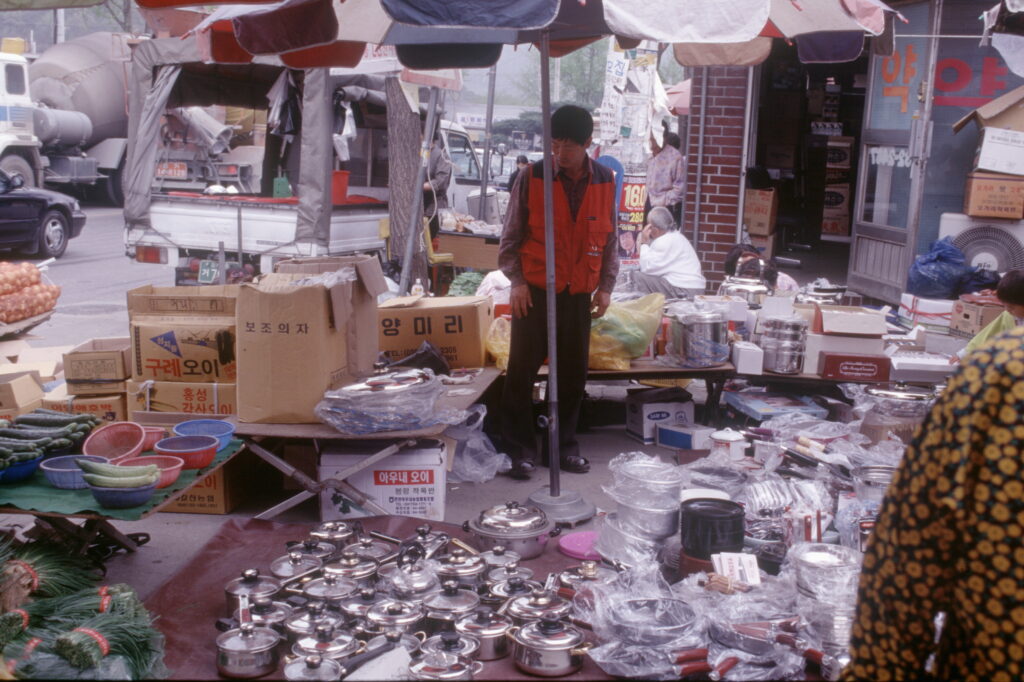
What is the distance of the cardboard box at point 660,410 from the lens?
257 inches

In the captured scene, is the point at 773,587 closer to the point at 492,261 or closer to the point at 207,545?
the point at 207,545

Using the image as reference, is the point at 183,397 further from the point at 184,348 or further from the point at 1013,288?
the point at 1013,288

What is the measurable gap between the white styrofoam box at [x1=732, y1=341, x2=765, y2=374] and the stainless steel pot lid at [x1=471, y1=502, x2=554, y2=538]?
2390 mm

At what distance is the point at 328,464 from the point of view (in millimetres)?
4871

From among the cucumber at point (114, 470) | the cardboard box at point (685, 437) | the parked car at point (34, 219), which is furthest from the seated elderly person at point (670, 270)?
the parked car at point (34, 219)

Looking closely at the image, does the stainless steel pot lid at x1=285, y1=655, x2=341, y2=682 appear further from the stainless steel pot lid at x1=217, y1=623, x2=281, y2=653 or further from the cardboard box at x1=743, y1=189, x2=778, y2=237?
the cardboard box at x1=743, y1=189, x2=778, y2=237

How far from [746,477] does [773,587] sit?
120cm

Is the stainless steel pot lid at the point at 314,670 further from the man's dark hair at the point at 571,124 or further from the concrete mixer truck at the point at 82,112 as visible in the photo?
the concrete mixer truck at the point at 82,112

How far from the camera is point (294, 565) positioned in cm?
384

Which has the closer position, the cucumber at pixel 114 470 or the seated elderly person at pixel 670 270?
the cucumber at pixel 114 470

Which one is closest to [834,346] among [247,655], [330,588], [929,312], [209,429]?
A: [929,312]

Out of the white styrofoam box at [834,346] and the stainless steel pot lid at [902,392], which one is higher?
the white styrofoam box at [834,346]

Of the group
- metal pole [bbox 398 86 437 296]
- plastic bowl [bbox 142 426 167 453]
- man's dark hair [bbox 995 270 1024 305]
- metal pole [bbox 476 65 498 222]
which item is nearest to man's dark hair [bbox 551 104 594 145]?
man's dark hair [bbox 995 270 1024 305]

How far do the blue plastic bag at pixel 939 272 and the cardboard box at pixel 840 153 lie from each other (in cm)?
760
